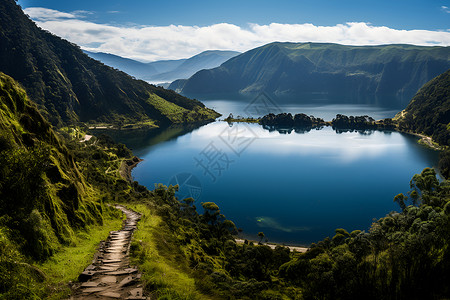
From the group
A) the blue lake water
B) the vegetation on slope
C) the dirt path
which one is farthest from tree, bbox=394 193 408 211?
the dirt path

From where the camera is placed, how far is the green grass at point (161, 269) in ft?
44.7

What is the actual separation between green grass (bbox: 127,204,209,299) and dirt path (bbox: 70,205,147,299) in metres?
0.54

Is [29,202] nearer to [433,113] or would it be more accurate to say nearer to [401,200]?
[401,200]

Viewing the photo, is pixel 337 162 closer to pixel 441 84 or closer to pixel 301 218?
Result: pixel 301 218

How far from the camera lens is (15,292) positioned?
36.3 feet

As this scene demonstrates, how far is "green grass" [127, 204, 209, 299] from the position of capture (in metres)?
13.6

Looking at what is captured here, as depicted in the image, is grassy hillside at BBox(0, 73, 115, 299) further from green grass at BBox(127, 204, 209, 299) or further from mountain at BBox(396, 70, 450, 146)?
mountain at BBox(396, 70, 450, 146)

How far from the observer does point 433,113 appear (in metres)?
167

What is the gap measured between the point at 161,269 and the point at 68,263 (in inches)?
190

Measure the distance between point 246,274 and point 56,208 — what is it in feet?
64.6

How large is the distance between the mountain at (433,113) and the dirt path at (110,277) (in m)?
154

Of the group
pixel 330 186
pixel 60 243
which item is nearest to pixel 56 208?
pixel 60 243

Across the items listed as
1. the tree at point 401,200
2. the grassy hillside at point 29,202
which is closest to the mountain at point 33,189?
the grassy hillside at point 29,202

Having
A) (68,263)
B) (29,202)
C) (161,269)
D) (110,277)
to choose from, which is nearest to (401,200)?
(161,269)
